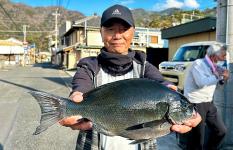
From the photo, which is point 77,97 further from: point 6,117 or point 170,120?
point 6,117

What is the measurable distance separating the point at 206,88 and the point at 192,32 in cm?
1593

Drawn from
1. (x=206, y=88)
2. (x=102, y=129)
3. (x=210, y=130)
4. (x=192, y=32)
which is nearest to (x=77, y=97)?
(x=102, y=129)

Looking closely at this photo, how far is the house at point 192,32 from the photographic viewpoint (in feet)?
61.6

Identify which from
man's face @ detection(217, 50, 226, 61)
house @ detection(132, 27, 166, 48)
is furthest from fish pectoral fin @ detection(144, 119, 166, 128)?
house @ detection(132, 27, 166, 48)

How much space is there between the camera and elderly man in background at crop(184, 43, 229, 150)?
17.8 ft

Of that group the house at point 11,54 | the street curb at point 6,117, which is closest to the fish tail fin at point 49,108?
the street curb at point 6,117

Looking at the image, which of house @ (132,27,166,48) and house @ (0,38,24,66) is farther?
house @ (0,38,24,66)

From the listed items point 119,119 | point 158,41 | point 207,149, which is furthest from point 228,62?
point 158,41

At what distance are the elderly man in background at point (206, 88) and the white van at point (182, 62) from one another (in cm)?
522

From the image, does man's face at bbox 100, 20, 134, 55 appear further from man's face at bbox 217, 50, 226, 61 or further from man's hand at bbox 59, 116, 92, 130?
man's face at bbox 217, 50, 226, 61

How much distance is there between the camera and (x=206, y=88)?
5.45 meters

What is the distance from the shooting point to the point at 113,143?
2611 millimetres

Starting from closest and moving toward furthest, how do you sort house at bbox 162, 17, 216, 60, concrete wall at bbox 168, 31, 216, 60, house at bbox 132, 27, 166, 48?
house at bbox 162, 17, 216, 60, concrete wall at bbox 168, 31, 216, 60, house at bbox 132, 27, 166, 48

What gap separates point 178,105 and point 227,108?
4.64m
